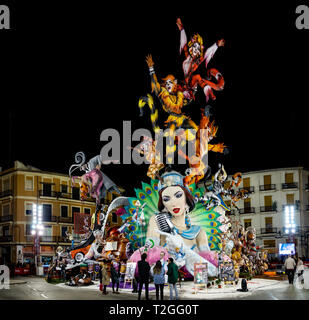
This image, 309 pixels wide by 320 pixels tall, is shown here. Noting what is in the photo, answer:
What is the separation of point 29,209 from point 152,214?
3482 cm

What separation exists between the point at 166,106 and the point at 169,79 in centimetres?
163

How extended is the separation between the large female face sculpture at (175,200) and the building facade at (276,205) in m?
37.6

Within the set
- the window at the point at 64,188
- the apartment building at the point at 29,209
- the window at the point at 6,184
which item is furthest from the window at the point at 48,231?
the window at the point at 6,184

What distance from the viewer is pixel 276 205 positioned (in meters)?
64.8

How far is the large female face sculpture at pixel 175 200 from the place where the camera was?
28188mm

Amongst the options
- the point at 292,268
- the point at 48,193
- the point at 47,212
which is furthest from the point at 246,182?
the point at 292,268

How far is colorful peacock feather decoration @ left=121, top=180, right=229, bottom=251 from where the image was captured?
28578 millimetres

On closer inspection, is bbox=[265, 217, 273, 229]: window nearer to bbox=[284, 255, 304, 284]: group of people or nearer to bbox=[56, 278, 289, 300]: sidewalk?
bbox=[284, 255, 304, 284]: group of people

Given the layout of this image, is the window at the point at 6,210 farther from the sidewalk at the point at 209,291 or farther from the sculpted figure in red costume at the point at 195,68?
the sculpted figure in red costume at the point at 195,68

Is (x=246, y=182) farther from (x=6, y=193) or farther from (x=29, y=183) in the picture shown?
(x=6, y=193)

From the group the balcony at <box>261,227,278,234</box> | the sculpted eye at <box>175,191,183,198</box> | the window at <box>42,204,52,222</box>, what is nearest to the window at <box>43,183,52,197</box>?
the window at <box>42,204,52,222</box>
